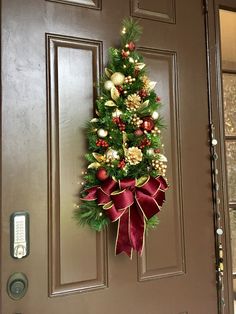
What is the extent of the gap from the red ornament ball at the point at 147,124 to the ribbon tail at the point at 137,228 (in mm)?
265

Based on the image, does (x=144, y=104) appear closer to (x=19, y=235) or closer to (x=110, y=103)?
(x=110, y=103)

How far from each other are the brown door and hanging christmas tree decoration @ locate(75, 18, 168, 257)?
0.09 metres

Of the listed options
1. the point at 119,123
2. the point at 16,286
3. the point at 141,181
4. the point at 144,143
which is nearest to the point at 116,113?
the point at 119,123

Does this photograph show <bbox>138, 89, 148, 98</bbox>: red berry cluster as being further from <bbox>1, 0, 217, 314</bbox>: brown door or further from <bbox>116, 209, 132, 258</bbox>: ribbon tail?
<bbox>116, 209, 132, 258</bbox>: ribbon tail

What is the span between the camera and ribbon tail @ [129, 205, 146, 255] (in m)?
0.99

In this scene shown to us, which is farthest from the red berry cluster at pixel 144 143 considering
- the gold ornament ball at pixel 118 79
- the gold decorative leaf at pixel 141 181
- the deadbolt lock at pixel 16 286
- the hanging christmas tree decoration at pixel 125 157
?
the deadbolt lock at pixel 16 286

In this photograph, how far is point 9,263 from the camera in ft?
3.22

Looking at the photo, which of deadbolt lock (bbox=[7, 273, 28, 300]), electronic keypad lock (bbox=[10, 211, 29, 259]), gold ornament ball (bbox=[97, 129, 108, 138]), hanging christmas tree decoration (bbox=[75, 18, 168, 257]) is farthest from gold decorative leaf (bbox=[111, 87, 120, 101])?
deadbolt lock (bbox=[7, 273, 28, 300])

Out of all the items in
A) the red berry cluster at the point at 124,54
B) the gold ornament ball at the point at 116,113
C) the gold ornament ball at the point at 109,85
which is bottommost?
the gold ornament ball at the point at 116,113

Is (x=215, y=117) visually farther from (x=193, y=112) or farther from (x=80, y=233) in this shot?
(x=80, y=233)

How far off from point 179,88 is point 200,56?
18 centimetres

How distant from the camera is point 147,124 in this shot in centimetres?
101

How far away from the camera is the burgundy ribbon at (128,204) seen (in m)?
0.97

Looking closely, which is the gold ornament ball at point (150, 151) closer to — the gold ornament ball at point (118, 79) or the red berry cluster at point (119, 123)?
the red berry cluster at point (119, 123)
